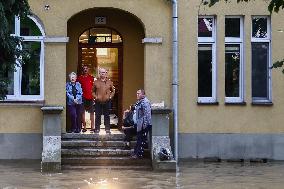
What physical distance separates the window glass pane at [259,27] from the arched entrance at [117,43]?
3362mm

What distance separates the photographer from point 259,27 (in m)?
21.5

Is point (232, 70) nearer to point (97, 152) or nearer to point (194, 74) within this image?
point (194, 74)

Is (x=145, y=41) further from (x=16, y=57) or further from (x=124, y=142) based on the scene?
(x=16, y=57)

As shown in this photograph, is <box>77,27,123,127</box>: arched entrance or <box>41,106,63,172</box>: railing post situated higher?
<box>77,27,123,127</box>: arched entrance

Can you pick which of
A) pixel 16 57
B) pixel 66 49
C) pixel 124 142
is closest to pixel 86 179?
pixel 124 142

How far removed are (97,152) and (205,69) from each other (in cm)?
430

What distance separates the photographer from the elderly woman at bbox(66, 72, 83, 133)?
20.4 m

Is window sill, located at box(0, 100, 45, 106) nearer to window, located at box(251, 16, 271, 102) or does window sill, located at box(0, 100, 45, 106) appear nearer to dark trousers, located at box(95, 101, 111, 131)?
dark trousers, located at box(95, 101, 111, 131)

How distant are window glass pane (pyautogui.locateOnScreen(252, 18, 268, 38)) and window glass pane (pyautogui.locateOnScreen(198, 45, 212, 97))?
1.42 metres

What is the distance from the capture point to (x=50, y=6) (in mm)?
20547

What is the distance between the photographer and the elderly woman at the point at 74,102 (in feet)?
66.9

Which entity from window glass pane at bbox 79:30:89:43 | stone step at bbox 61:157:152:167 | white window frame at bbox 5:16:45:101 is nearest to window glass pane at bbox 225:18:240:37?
window glass pane at bbox 79:30:89:43

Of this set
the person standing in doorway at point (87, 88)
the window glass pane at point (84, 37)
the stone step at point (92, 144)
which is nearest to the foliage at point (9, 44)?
the stone step at point (92, 144)

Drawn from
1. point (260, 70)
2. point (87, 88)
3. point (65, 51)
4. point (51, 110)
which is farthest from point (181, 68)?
point (51, 110)
